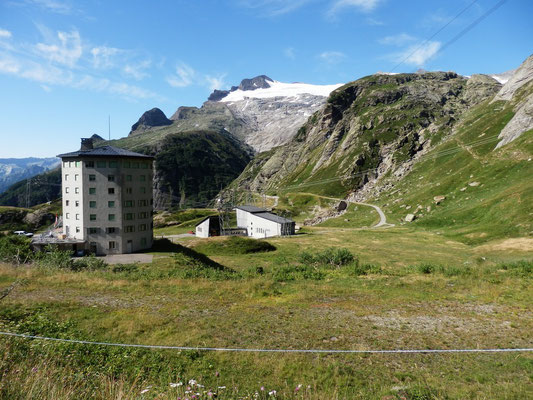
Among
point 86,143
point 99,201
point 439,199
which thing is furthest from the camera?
point 439,199

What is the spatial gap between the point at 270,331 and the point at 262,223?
83780 millimetres

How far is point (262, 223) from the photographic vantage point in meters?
103

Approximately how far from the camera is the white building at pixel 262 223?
96562 mm

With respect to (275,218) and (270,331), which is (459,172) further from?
(270,331)

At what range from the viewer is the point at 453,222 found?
83.0m

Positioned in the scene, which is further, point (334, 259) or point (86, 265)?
point (334, 259)

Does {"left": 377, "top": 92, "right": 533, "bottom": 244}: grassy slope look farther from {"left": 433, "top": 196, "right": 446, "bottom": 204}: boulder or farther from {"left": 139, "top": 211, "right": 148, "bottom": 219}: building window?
{"left": 139, "top": 211, "right": 148, "bottom": 219}: building window

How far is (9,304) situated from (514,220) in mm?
82201

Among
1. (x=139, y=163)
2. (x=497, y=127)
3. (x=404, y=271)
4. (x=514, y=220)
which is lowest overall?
(x=404, y=271)

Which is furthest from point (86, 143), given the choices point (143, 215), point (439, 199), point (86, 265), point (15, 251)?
point (439, 199)

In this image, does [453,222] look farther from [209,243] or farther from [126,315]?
[126,315]

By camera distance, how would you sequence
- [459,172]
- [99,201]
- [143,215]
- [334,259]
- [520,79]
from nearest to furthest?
1. [334,259]
2. [99,201]
3. [143,215]
4. [459,172]
5. [520,79]

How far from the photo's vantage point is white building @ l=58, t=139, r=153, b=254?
57.8m

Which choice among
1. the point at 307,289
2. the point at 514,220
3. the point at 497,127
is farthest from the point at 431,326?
the point at 497,127
